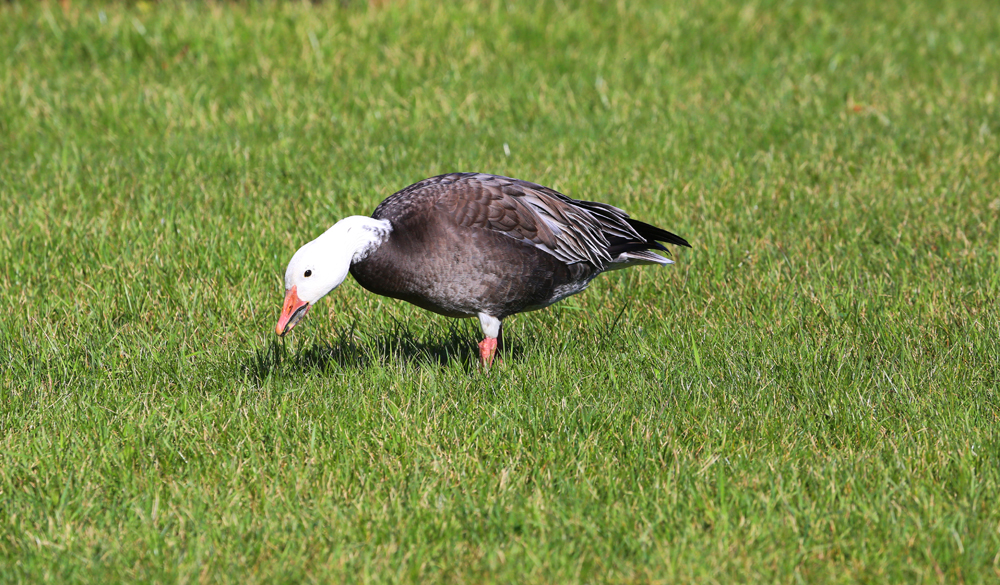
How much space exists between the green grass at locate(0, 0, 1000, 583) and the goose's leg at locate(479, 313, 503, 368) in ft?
0.30

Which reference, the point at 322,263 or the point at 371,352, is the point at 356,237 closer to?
the point at 322,263

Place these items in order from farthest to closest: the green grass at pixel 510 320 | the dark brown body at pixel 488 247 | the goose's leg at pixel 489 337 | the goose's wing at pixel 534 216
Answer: the goose's leg at pixel 489 337
the goose's wing at pixel 534 216
the dark brown body at pixel 488 247
the green grass at pixel 510 320

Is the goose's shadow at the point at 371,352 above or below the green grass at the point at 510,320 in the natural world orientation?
below

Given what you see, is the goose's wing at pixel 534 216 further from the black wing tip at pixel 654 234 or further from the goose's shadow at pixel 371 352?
the goose's shadow at pixel 371 352

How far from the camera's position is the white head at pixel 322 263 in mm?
4105

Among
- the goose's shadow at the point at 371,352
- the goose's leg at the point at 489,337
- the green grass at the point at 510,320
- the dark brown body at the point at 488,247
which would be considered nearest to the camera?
the green grass at the point at 510,320

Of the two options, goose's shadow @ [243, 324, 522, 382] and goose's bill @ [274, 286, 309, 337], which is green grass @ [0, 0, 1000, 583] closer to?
goose's shadow @ [243, 324, 522, 382]

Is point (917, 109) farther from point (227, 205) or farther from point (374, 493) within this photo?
point (374, 493)

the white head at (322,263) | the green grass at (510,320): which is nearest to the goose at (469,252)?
the white head at (322,263)

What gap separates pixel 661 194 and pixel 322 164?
2.44 meters

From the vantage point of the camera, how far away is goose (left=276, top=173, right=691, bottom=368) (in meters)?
4.16

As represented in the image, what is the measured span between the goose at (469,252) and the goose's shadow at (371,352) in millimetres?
395

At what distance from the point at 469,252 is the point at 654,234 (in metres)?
1.16

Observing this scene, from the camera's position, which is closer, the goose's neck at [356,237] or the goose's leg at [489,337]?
the goose's neck at [356,237]
